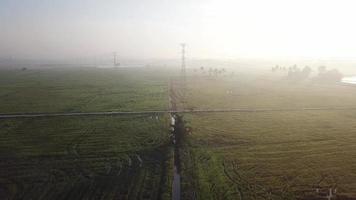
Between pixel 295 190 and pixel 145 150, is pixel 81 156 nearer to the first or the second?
pixel 145 150

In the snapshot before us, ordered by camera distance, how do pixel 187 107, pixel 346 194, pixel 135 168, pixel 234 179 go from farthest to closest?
pixel 187 107
pixel 135 168
pixel 234 179
pixel 346 194

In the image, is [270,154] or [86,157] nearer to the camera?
[86,157]

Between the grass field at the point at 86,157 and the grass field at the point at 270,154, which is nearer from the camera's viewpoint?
the grass field at the point at 86,157

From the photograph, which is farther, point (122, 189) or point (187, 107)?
point (187, 107)

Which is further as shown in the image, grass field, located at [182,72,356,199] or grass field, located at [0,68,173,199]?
grass field, located at [182,72,356,199]

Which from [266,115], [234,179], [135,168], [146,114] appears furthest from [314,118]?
[135,168]

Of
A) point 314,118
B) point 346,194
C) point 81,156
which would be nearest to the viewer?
point 346,194
